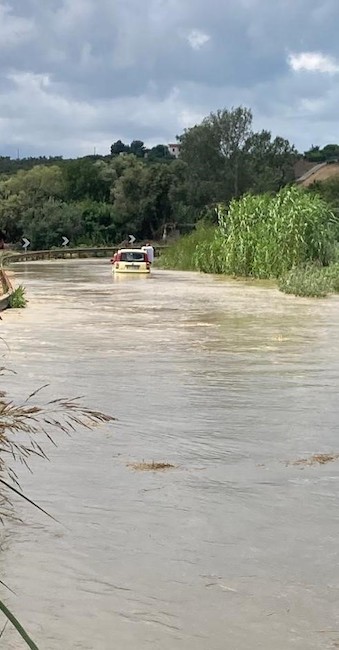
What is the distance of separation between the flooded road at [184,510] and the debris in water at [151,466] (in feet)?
0.27

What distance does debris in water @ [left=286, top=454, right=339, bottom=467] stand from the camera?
23.1 feet

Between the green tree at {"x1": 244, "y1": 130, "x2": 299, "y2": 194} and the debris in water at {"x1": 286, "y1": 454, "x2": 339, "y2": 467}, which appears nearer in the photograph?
the debris in water at {"x1": 286, "y1": 454, "x2": 339, "y2": 467}

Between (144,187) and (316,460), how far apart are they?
6988 centimetres

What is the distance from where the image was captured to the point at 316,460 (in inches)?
281

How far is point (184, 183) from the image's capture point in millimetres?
81438

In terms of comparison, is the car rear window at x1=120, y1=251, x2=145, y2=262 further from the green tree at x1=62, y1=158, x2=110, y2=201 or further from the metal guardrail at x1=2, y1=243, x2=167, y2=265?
the green tree at x1=62, y1=158, x2=110, y2=201

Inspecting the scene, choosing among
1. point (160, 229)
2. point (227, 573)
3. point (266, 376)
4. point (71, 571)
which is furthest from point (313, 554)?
point (160, 229)

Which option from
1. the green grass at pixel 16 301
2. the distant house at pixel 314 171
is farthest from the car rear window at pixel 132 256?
the distant house at pixel 314 171

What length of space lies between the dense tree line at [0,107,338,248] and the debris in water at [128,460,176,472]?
62.9 m

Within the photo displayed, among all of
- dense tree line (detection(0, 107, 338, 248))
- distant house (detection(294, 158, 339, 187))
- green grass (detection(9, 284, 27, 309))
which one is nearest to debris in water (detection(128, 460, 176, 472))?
green grass (detection(9, 284, 27, 309))

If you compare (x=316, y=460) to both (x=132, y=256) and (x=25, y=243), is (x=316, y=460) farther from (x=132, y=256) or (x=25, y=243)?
(x=25, y=243)

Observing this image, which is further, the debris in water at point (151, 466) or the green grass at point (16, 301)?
the green grass at point (16, 301)

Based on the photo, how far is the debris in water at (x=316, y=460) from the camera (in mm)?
7035

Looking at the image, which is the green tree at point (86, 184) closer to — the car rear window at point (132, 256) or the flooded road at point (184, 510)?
the car rear window at point (132, 256)
